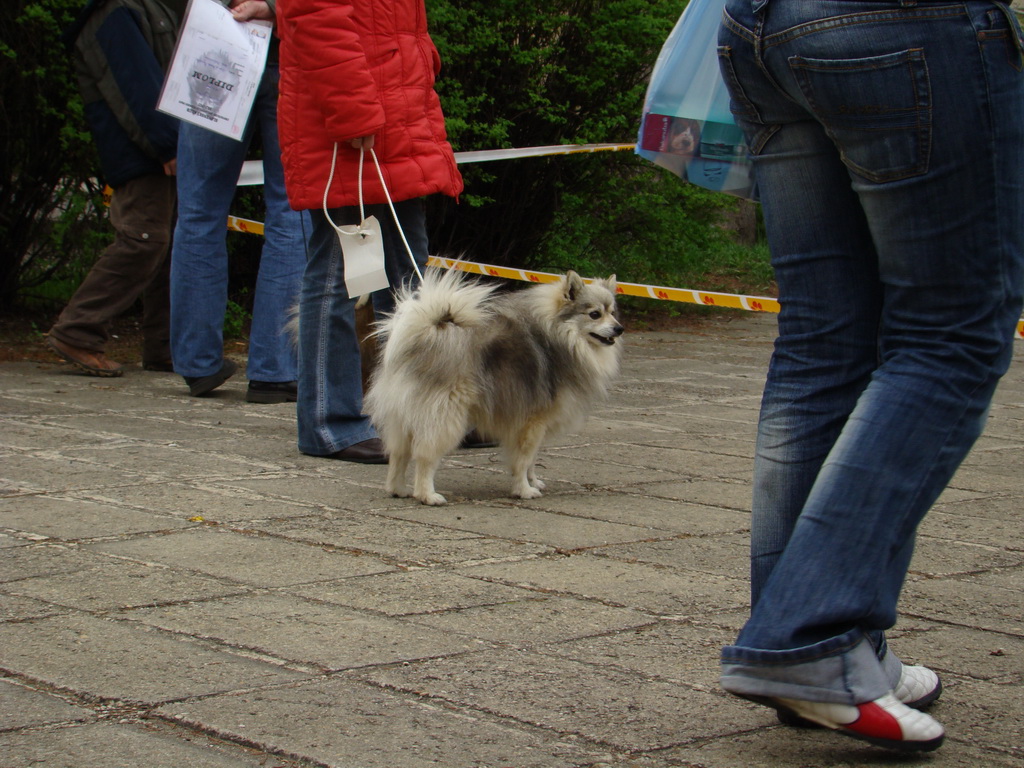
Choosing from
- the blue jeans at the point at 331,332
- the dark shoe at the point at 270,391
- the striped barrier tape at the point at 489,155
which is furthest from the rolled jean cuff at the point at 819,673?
the striped barrier tape at the point at 489,155

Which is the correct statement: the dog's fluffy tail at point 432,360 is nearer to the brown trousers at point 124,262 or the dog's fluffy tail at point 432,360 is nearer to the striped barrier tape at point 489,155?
the brown trousers at point 124,262

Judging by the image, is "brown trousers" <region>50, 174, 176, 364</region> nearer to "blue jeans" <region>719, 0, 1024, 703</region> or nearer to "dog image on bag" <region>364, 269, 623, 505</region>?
"dog image on bag" <region>364, 269, 623, 505</region>

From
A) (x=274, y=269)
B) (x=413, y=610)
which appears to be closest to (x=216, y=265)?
(x=274, y=269)

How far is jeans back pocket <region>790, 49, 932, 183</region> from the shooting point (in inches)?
79.3

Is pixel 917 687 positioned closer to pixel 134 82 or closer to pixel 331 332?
pixel 331 332

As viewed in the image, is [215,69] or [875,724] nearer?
[875,724]

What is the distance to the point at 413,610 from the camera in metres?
2.96

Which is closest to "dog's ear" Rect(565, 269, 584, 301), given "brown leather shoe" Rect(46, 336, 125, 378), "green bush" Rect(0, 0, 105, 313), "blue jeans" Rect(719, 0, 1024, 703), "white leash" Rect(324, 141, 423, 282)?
"white leash" Rect(324, 141, 423, 282)

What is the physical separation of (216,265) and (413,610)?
3830mm

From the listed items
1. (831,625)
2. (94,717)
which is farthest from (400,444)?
(831,625)

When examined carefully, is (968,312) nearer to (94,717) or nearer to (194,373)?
(94,717)

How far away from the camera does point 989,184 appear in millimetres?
2047

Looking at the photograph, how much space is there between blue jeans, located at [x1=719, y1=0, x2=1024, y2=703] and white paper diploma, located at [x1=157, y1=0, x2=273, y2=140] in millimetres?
4053

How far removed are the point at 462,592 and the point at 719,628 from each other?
0.65 m
